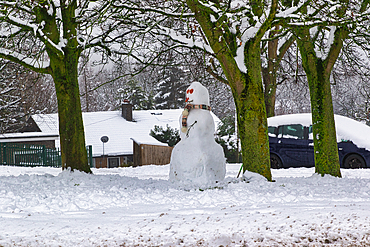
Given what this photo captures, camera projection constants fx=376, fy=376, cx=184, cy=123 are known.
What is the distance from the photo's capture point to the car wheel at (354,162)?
13.0 metres

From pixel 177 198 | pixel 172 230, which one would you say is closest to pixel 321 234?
pixel 172 230

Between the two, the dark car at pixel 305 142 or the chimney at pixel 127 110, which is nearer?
the dark car at pixel 305 142

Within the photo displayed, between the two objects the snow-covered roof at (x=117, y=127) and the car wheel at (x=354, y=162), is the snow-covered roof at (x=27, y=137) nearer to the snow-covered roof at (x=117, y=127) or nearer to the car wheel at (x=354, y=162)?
the snow-covered roof at (x=117, y=127)

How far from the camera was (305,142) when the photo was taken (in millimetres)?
13867

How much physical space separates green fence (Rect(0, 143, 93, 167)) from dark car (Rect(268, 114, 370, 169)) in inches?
512

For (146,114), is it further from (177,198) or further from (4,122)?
(177,198)

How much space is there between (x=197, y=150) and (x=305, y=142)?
7.71m

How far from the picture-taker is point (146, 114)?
32594 millimetres

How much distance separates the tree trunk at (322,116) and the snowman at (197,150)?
105 inches

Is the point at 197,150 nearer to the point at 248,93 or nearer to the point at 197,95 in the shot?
the point at 197,95

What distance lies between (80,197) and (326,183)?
5070mm

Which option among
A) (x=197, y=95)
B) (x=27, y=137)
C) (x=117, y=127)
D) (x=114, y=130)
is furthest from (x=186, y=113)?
(x=117, y=127)

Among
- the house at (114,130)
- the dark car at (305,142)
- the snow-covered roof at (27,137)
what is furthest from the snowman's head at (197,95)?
the snow-covered roof at (27,137)

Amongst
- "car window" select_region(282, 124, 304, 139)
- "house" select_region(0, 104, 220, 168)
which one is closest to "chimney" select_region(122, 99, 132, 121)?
"house" select_region(0, 104, 220, 168)
